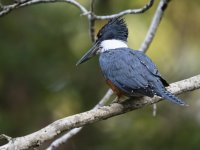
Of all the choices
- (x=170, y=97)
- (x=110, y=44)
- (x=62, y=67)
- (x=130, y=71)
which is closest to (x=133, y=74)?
(x=130, y=71)

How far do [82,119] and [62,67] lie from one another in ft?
8.76

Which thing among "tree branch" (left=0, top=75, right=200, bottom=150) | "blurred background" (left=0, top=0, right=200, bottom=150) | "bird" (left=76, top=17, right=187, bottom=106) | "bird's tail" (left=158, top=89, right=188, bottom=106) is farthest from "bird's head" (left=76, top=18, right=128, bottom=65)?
"blurred background" (left=0, top=0, right=200, bottom=150)

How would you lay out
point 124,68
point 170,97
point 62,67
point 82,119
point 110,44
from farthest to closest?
point 62,67 → point 110,44 → point 124,68 → point 170,97 → point 82,119

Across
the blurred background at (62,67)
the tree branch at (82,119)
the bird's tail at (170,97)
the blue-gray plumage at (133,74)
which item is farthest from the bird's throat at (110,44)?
the blurred background at (62,67)

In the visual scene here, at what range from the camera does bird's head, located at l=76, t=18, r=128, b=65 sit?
5309 mm

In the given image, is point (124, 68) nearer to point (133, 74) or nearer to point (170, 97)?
point (133, 74)

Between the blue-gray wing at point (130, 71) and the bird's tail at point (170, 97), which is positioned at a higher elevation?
the blue-gray wing at point (130, 71)

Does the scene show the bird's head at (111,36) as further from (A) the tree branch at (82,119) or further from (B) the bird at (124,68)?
(A) the tree branch at (82,119)

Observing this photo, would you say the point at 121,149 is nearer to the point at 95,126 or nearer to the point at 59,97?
the point at 95,126

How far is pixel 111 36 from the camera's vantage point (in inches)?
210

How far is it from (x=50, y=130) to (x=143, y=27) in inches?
120

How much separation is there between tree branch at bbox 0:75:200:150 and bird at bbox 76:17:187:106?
98 mm

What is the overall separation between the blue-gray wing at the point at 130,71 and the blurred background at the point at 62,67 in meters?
1.53

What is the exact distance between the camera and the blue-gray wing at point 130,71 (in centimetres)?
453
